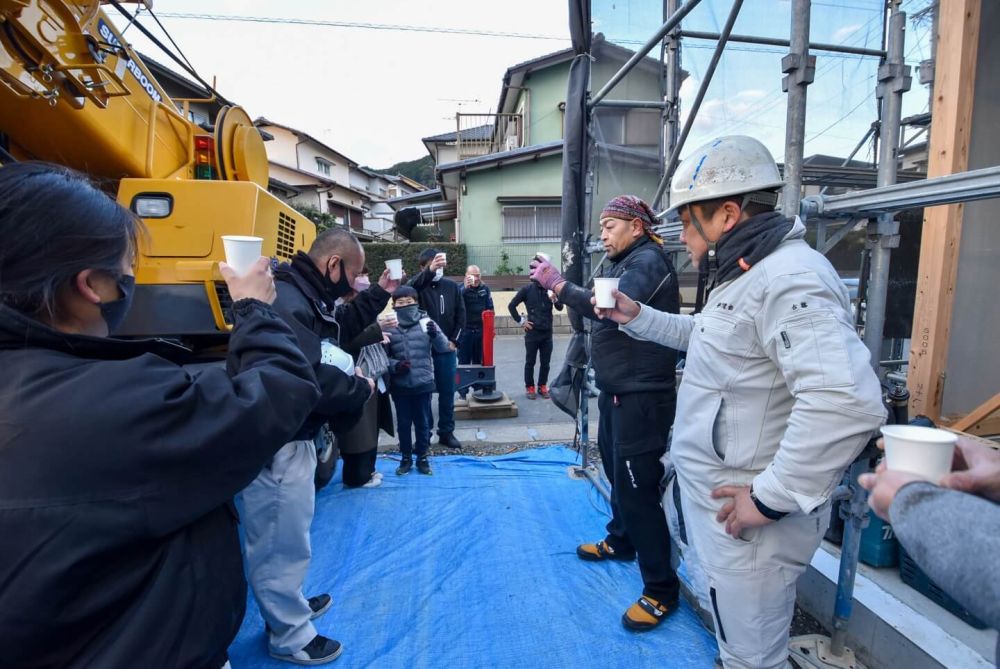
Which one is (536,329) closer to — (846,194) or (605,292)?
(605,292)

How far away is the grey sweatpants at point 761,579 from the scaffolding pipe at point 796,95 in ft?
4.08

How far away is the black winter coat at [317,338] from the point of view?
192 centimetres

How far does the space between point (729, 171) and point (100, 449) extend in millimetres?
1761

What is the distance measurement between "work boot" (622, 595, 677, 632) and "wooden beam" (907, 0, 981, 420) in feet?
5.63

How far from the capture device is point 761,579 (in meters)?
1.46

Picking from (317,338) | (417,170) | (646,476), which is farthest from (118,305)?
(417,170)

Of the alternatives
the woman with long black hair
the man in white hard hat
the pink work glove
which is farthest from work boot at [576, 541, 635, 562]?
the woman with long black hair

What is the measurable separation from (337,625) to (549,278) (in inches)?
80.6

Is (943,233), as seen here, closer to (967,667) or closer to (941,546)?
(967,667)

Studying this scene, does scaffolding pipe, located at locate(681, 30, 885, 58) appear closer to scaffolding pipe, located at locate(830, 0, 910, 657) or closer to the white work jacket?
scaffolding pipe, located at locate(830, 0, 910, 657)

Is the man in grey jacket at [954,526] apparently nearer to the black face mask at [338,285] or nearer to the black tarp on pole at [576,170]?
the black face mask at [338,285]

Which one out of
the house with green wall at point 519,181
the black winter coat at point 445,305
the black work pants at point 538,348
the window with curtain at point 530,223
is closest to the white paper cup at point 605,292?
the black winter coat at point 445,305

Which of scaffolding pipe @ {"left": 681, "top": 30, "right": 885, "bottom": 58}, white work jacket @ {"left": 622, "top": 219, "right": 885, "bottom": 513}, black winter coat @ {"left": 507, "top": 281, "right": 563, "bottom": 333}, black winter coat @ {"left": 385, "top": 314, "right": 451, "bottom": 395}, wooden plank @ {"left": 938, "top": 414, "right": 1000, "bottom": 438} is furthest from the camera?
black winter coat @ {"left": 507, "top": 281, "right": 563, "bottom": 333}

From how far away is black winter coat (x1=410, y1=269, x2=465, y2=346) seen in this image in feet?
18.3
